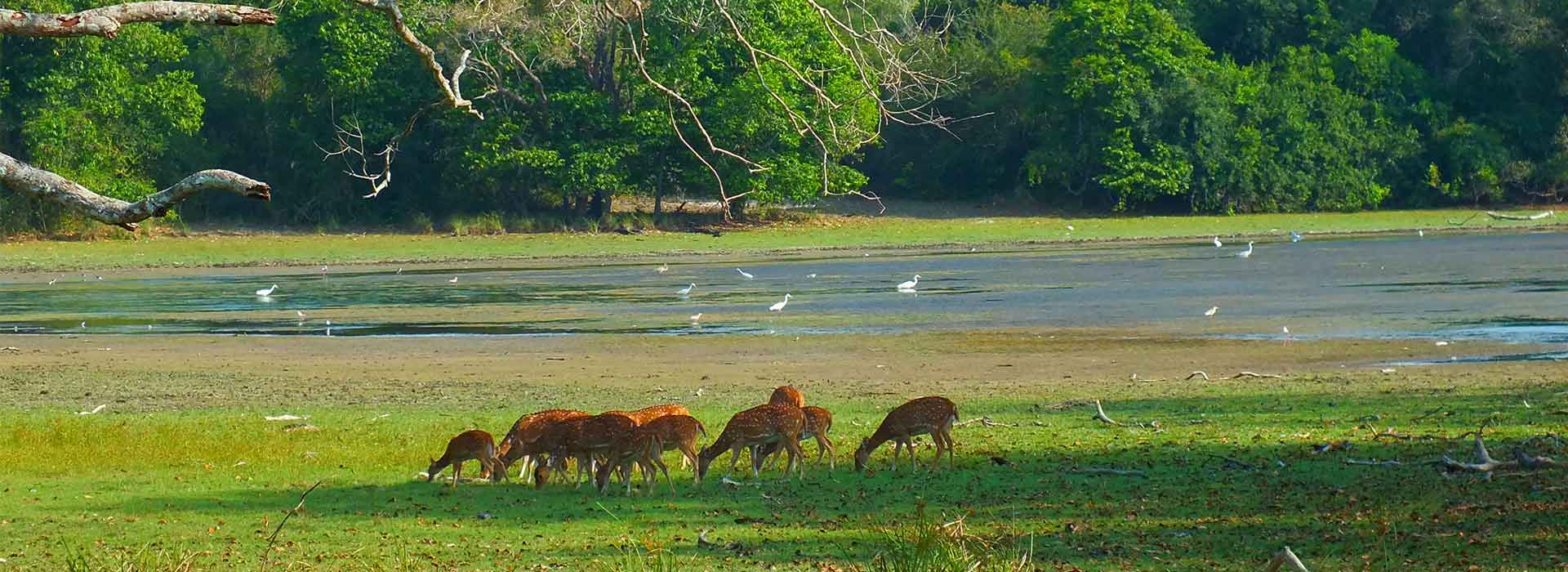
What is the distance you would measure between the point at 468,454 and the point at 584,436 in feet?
3.14

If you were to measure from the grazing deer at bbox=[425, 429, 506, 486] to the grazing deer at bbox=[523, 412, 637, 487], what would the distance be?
1.43 feet

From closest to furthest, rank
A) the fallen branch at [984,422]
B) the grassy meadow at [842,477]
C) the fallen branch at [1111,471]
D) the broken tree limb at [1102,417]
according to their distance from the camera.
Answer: the grassy meadow at [842,477], the fallen branch at [1111,471], the broken tree limb at [1102,417], the fallen branch at [984,422]

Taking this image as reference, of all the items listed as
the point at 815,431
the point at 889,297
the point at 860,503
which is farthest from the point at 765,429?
the point at 889,297

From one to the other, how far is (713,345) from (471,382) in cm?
508

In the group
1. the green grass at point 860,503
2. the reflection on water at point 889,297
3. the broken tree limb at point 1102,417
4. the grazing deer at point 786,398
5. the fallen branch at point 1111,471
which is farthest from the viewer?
the reflection on water at point 889,297

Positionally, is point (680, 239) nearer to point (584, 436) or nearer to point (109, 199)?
point (584, 436)

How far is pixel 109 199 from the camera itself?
622 centimetres

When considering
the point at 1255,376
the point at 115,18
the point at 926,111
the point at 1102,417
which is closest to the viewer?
the point at 115,18

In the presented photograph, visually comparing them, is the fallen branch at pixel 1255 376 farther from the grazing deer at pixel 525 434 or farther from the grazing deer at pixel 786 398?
the grazing deer at pixel 525 434

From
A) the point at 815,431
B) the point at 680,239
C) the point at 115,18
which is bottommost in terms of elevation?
the point at 680,239

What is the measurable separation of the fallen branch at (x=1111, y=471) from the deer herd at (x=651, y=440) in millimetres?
949

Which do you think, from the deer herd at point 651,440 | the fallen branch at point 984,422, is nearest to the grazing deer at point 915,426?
the deer herd at point 651,440

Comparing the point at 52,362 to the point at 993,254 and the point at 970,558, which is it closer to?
the point at 970,558

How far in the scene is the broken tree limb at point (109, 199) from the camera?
20.1ft
